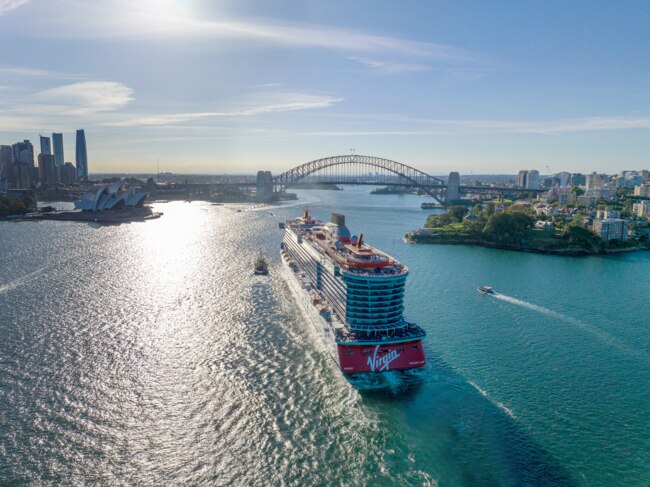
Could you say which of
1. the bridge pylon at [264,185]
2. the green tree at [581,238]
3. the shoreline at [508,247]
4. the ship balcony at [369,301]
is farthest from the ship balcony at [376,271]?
the bridge pylon at [264,185]

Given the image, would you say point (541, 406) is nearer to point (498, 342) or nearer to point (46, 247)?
point (498, 342)

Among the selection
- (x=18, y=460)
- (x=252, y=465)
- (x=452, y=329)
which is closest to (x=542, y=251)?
(x=452, y=329)

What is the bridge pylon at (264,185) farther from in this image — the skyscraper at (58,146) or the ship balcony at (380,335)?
the skyscraper at (58,146)

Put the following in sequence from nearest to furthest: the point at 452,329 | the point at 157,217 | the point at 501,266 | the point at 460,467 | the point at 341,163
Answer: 1. the point at 460,467
2. the point at 452,329
3. the point at 501,266
4. the point at 157,217
5. the point at 341,163

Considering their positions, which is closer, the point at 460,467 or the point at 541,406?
the point at 460,467

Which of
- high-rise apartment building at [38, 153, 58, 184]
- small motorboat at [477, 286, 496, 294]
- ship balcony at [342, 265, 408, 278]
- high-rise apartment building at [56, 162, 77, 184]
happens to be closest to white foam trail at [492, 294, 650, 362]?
small motorboat at [477, 286, 496, 294]

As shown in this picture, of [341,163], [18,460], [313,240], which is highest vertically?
[341,163]

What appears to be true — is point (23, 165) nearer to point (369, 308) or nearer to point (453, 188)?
point (453, 188)
